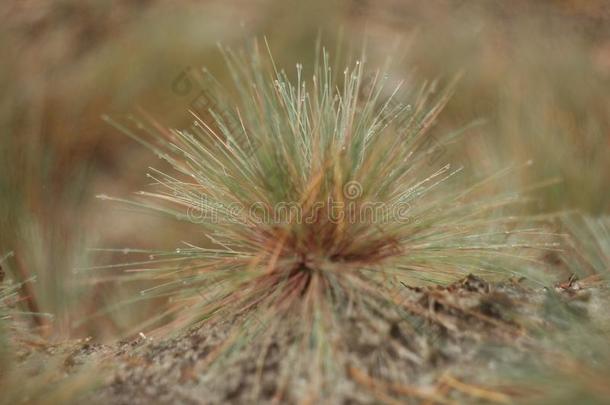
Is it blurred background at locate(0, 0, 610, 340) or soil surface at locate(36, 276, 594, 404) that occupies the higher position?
blurred background at locate(0, 0, 610, 340)

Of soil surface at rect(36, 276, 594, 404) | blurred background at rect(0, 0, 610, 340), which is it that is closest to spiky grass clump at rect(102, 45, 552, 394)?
soil surface at rect(36, 276, 594, 404)

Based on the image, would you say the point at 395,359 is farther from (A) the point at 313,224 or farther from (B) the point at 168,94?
(B) the point at 168,94

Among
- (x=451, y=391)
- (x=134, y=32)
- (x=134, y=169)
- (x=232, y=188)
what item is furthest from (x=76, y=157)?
(x=451, y=391)

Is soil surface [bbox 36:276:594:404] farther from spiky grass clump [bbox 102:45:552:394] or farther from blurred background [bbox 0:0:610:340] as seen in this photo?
blurred background [bbox 0:0:610:340]

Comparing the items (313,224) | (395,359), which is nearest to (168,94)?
(313,224)

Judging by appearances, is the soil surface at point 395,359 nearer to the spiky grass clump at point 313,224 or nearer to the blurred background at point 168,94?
the spiky grass clump at point 313,224

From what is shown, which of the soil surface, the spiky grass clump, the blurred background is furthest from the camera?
the blurred background

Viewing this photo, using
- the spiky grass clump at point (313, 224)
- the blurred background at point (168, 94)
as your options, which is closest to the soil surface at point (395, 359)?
the spiky grass clump at point (313, 224)

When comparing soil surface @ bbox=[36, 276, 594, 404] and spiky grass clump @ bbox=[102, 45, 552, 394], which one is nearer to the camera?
soil surface @ bbox=[36, 276, 594, 404]
